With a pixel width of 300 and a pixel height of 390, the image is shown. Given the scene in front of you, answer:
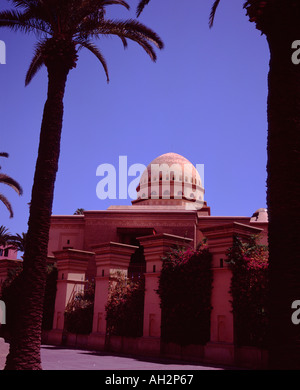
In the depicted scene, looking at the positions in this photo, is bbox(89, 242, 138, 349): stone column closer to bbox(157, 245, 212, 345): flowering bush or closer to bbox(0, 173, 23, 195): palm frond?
bbox(157, 245, 212, 345): flowering bush

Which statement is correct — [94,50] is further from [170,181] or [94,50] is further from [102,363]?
[170,181]

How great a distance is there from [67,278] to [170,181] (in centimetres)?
2526

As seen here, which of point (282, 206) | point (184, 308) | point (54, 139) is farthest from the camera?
point (184, 308)

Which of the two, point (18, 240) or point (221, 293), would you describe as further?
point (18, 240)

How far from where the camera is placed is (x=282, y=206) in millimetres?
6742

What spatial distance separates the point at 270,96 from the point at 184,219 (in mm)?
22980

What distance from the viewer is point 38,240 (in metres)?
9.21

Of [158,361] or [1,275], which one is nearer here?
[158,361]

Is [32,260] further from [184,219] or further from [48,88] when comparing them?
[184,219]

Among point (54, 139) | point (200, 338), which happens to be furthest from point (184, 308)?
point (54, 139)

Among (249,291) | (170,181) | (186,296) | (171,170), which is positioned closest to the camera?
(249,291)

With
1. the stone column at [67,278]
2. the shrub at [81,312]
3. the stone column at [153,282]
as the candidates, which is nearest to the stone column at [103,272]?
the shrub at [81,312]

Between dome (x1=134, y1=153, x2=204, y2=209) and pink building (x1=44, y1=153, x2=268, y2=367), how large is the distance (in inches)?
324

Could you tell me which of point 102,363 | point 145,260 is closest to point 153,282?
point 102,363
